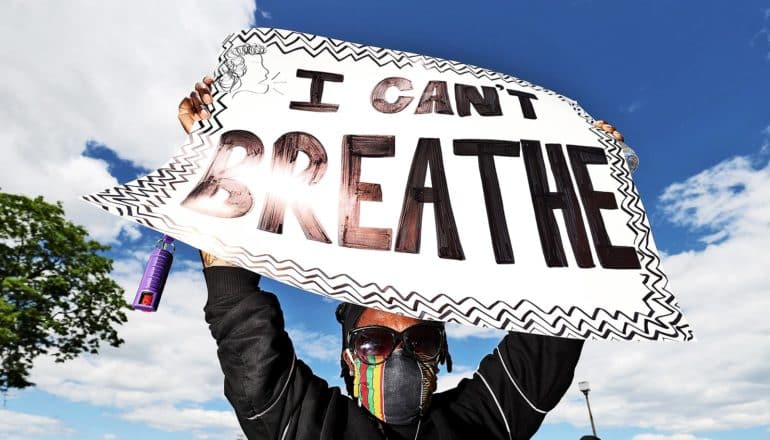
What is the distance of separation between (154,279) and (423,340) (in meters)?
1.49

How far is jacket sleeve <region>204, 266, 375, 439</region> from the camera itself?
2.39 m

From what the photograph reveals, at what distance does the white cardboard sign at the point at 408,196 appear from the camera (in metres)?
2.15

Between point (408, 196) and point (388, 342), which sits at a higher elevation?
point (408, 196)

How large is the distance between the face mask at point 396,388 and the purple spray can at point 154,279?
1.17 metres

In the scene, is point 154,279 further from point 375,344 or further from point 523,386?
point 523,386

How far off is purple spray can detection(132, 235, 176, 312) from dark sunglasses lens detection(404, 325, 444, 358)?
1344 mm

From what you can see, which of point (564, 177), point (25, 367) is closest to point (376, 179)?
point (564, 177)

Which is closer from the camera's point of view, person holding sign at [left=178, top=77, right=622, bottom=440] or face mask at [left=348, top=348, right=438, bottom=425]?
person holding sign at [left=178, top=77, right=622, bottom=440]

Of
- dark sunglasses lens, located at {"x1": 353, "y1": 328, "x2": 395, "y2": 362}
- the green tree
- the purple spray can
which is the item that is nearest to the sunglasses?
dark sunglasses lens, located at {"x1": 353, "y1": 328, "x2": 395, "y2": 362}

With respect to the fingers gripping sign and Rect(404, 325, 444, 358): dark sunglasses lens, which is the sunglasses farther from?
the fingers gripping sign

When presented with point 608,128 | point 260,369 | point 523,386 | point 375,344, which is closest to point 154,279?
point 260,369

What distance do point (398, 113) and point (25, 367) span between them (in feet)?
52.9

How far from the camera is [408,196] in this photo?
8.33 feet

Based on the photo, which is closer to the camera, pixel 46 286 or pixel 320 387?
pixel 320 387
